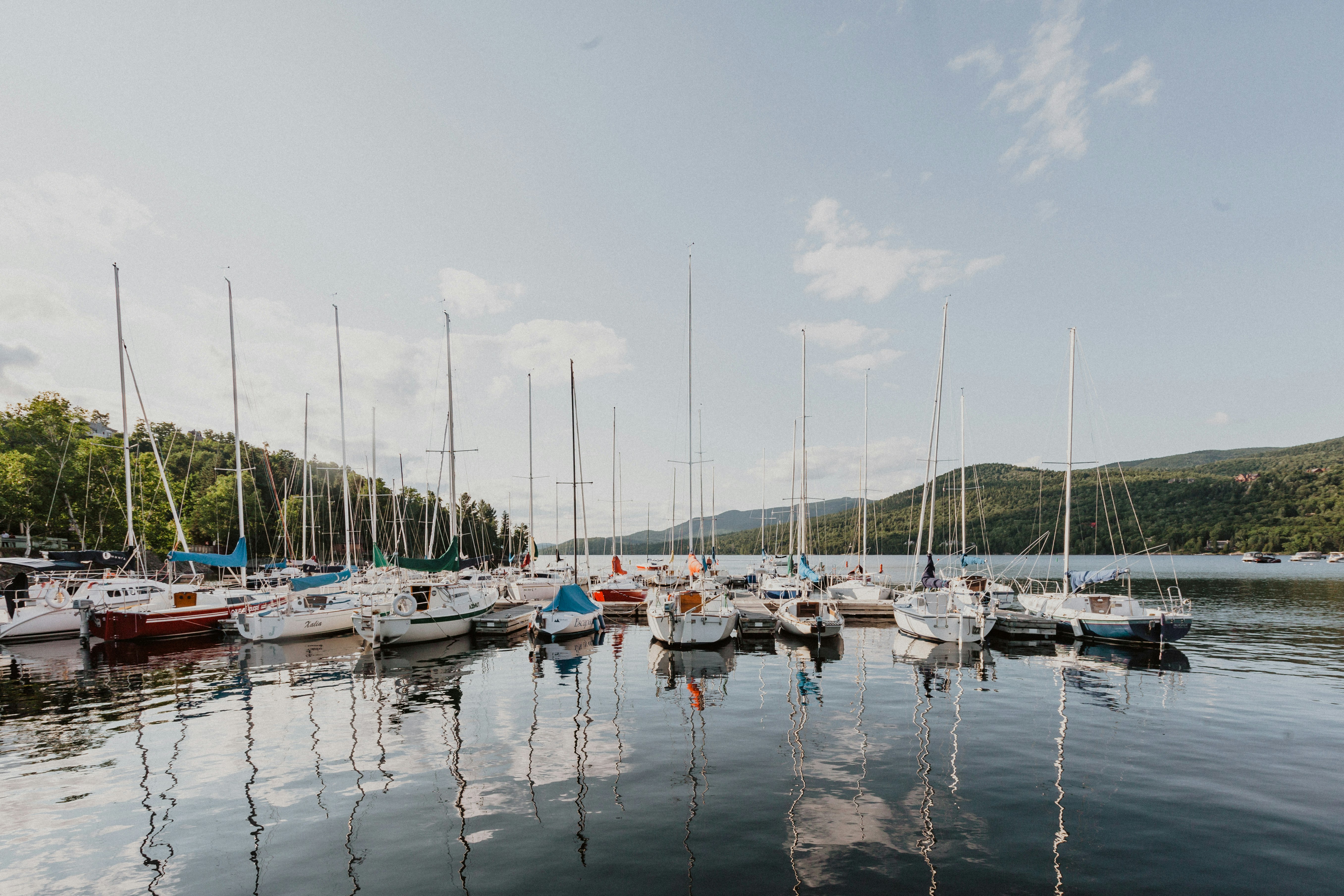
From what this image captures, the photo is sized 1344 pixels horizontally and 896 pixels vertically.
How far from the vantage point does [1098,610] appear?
32688 millimetres

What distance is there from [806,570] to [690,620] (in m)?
21.8

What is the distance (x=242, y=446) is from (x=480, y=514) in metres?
48.1

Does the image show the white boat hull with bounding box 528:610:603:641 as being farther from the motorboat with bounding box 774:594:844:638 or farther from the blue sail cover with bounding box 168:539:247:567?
the blue sail cover with bounding box 168:539:247:567

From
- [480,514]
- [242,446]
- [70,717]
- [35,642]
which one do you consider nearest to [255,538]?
[242,446]

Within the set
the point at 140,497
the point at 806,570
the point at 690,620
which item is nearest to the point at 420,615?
the point at 690,620

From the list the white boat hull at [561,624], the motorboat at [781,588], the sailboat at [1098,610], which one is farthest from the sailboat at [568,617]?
the sailboat at [1098,610]

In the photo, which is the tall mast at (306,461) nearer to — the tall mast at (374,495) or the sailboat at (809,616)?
the tall mast at (374,495)

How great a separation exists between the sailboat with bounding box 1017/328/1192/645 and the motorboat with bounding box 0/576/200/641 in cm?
4997

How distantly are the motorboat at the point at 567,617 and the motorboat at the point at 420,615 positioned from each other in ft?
12.9

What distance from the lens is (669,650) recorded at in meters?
29.4

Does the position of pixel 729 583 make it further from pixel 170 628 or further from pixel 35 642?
pixel 35 642

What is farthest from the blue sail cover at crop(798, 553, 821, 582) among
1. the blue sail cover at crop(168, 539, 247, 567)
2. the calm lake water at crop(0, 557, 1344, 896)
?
the blue sail cover at crop(168, 539, 247, 567)

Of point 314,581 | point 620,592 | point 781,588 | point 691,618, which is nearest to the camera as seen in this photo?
point 691,618

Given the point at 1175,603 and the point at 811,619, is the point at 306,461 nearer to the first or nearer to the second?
the point at 811,619
